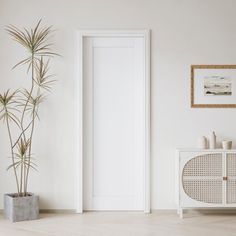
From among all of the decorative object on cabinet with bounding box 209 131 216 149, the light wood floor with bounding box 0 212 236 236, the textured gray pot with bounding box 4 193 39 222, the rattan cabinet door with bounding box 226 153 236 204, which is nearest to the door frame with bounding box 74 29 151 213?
the light wood floor with bounding box 0 212 236 236

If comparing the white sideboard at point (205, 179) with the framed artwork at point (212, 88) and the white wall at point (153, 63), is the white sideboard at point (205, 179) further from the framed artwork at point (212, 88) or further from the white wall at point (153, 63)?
the framed artwork at point (212, 88)

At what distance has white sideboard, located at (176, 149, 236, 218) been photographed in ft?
18.2

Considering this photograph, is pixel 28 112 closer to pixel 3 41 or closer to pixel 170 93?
pixel 3 41

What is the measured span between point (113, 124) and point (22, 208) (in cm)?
140

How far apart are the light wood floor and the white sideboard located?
0.19 m

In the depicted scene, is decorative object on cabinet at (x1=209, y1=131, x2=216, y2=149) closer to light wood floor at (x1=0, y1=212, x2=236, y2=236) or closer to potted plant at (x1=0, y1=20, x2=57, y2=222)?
light wood floor at (x1=0, y1=212, x2=236, y2=236)

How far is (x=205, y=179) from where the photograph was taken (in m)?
5.55

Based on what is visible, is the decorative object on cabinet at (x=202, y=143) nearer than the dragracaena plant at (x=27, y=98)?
Yes

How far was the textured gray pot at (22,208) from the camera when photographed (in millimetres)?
5403

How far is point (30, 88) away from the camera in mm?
5840

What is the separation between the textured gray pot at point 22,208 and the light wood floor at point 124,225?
86mm

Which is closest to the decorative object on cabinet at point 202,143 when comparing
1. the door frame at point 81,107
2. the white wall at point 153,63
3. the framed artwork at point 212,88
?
the white wall at point 153,63

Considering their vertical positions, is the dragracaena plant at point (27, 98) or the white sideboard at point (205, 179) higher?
the dragracaena plant at point (27, 98)

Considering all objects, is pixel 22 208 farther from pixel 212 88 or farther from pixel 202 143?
pixel 212 88
